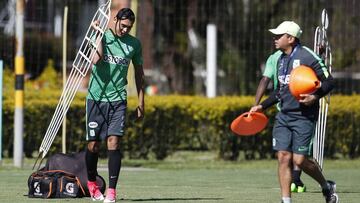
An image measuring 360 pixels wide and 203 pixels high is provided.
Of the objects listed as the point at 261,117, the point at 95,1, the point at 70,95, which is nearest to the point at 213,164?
the point at 70,95

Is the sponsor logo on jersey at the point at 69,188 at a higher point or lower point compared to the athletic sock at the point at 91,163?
Result: lower

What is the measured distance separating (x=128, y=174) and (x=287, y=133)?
6.18m

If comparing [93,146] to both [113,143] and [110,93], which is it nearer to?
[113,143]

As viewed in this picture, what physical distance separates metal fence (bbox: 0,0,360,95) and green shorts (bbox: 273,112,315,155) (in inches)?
360

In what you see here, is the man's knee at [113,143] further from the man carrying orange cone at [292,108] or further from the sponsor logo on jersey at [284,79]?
the sponsor logo on jersey at [284,79]

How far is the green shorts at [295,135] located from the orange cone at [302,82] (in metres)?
0.27

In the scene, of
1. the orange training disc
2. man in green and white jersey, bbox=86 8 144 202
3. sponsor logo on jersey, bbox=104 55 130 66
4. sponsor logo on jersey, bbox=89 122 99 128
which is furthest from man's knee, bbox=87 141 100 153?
the orange training disc

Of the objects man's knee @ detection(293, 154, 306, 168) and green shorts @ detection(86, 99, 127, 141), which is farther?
green shorts @ detection(86, 99, 127, 141)

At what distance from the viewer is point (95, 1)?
38750 mm

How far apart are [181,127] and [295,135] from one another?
31.7ft

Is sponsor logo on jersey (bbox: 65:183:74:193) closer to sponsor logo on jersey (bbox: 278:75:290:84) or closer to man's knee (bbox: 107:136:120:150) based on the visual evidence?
man's knee (bbox: 107:136:120:150)

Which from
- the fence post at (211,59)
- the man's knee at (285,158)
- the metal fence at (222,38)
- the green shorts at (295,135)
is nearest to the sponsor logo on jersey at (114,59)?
the green shorts at (295,135)

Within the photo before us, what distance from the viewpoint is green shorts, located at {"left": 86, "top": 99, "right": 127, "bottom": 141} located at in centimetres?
1178

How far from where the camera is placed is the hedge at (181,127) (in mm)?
20000
